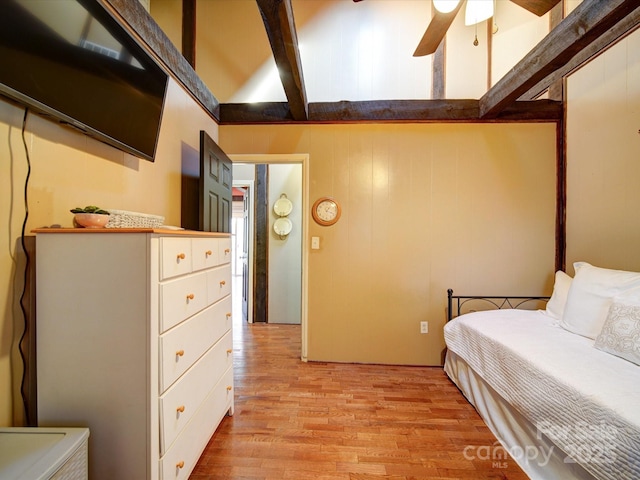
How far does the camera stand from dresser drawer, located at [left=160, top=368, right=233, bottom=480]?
3.53 ft

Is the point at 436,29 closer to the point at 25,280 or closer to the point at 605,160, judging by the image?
the point at 605,160

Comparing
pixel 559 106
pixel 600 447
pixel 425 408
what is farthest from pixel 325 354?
pixel 559 106

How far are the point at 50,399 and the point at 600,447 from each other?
2114 mm

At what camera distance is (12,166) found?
0.94 m

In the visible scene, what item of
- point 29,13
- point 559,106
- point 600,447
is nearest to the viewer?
point 29,13

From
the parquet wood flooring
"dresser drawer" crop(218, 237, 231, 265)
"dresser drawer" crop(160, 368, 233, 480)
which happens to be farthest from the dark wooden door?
the parquet wood flooring

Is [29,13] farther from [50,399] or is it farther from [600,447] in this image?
[600,447]

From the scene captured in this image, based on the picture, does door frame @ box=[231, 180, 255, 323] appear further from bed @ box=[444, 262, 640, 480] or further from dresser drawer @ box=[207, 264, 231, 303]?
bed @ box=[444, 262, 640, 480]

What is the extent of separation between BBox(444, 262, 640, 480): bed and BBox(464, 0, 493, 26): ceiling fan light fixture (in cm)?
219

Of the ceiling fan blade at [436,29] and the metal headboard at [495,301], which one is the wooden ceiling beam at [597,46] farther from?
the metal headboard at [495,301]

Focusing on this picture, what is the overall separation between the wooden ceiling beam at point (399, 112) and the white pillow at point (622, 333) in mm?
1859

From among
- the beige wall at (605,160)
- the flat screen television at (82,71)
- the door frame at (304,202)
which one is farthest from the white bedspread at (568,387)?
the flat screen television at (82,71)

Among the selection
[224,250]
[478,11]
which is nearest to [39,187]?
[224,250]

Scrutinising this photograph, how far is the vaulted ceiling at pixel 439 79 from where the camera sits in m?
1.41
